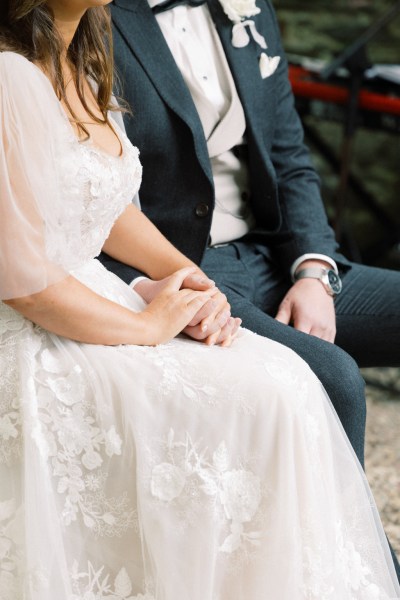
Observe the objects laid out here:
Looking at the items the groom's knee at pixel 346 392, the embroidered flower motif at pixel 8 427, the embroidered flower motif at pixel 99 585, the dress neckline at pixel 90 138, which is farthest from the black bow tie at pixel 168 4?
the embroidered flower motif at pixel 99 585

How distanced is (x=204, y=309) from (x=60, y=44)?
1.80 feet

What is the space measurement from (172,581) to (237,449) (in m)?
0.23

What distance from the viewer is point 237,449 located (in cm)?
153

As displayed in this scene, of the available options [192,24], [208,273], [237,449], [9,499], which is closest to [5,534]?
[9,499]

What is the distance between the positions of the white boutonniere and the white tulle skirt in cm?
98

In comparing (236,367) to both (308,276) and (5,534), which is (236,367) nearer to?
(5,534)

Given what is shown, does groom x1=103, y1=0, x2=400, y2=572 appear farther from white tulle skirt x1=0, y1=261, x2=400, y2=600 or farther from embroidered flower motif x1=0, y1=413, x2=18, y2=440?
embroidered flower motif x1=0, y1=413, x2=18, y2=440

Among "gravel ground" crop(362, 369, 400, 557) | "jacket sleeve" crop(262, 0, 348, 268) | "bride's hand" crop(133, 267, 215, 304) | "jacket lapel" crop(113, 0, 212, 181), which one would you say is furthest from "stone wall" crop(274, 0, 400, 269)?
"bride's hand" crop(133, 267, 215, 304)

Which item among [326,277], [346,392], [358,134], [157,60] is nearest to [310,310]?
[326,277]

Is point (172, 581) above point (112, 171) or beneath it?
beneath

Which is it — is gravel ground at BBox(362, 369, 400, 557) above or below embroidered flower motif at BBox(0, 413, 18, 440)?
below

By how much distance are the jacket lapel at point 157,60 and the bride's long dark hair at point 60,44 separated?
0.12 m

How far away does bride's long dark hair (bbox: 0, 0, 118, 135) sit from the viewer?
1639 millimetres

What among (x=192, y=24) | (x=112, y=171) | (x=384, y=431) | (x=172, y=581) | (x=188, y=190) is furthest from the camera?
(x=384, y=431)
